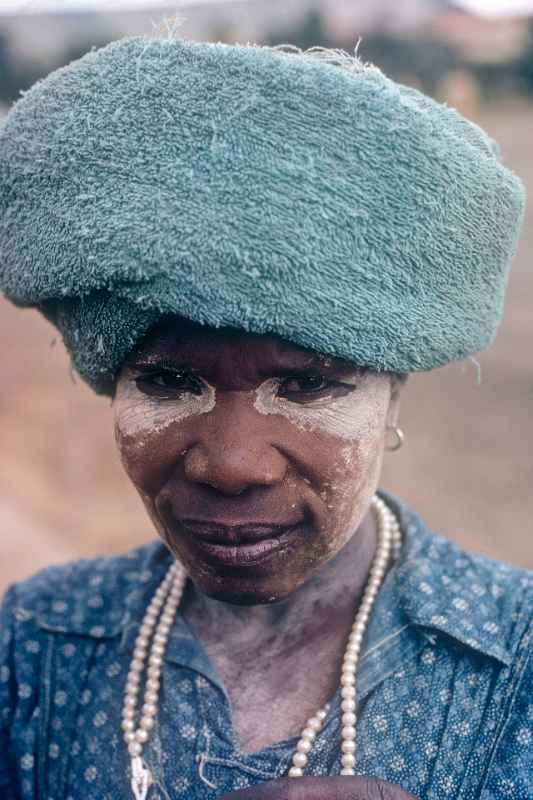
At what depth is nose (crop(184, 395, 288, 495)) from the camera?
138 cm

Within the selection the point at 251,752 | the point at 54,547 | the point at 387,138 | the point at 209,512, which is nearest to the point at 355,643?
the point at 251,752

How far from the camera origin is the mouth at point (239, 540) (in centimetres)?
145

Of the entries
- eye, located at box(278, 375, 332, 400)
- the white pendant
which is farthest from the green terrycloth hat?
the white pendant

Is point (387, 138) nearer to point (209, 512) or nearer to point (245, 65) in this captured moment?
point (245, 65)

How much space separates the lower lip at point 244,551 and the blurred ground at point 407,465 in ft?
9.04

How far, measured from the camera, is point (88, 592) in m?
1.91

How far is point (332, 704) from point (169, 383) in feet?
2.17

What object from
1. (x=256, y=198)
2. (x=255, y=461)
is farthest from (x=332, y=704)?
(x=256, y=198)

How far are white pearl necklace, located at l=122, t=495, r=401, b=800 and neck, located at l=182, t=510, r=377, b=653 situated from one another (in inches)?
1.6

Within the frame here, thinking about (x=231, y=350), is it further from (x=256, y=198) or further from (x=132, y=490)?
(x=132, y=490)

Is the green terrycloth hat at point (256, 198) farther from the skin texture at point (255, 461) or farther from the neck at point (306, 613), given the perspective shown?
the neck at point (306, 613)

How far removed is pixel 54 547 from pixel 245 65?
4841 mm

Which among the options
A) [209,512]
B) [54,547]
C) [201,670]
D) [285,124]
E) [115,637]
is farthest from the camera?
[54,547]

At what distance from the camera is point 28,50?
26297 millimetres
